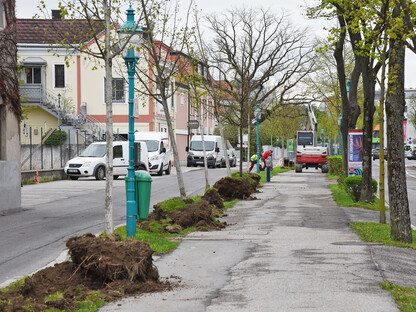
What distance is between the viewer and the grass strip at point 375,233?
1194cm

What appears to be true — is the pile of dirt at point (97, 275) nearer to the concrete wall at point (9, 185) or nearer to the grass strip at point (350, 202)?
the concrete wall at point (9, 185)

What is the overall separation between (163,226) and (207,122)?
203 ft

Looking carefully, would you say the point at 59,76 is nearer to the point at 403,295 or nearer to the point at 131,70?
the point at 131,70

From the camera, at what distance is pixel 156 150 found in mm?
39531

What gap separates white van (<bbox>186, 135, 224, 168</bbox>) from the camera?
174 feet

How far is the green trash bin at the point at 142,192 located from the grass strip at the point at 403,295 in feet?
18.8

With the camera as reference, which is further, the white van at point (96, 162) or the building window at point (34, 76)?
the building window at point (34, 76)

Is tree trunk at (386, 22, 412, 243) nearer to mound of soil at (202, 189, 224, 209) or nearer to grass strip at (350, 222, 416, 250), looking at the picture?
grass strip at (350, 222, 416, 250)

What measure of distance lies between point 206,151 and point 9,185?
35129 millimetres

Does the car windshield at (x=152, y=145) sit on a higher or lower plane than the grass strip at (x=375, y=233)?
higher

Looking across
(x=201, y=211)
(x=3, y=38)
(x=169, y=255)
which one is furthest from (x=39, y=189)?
(x=169, y=255)

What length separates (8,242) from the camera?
1274 cm

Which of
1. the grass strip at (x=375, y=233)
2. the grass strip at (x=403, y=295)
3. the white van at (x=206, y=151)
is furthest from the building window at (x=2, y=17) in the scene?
the white van at (x=206, y=151)

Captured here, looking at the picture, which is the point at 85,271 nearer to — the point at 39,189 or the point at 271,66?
the point at 39,189
